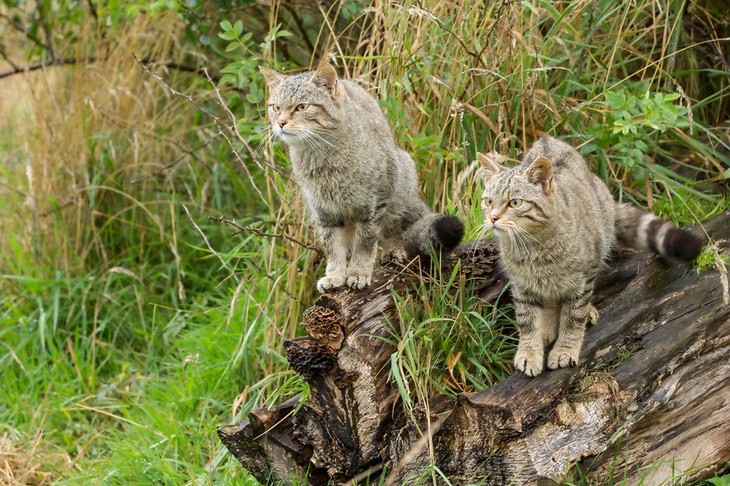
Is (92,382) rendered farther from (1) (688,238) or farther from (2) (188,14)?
(1) (688,238)

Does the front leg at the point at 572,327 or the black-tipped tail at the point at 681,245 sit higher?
the black-tipped tail at the point at 681,245

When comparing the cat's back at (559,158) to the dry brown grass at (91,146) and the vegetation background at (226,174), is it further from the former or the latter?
the dry brown grass at (91,146)

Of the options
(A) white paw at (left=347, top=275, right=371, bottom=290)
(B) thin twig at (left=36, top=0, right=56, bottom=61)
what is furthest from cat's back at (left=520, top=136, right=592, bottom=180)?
(B) thin twig at (left=36, top=0, right=56, bottom=61)

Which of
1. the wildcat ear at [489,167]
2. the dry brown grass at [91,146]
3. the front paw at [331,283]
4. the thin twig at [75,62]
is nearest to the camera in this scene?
the wildcat ear at [489,167]

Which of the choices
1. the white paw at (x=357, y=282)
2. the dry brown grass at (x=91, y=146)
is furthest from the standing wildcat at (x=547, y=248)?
the dry brown grass at (x=91, y=146)

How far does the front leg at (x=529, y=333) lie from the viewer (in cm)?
356

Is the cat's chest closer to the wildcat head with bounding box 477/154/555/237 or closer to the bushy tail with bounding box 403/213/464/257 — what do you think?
the wildcat head with bounding box 477/154/555/237

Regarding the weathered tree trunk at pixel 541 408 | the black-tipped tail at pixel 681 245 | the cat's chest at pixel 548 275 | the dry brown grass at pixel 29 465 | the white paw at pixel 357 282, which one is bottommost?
the dry brown grass at pixel 29 465

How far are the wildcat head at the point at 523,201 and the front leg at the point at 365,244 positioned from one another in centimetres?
68

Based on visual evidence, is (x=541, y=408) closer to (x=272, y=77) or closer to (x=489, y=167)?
(x=489, y=167)

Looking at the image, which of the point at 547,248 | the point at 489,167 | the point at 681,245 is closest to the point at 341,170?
the point at 489,167

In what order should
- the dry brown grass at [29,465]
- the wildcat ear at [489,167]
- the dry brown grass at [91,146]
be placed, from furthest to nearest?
the dry brown grass at [91,146] < the dry brown grass at [29,465] < the wildcat ear at [489,167]

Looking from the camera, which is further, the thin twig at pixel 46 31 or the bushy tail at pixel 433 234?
the thin twig at pixel 46 31

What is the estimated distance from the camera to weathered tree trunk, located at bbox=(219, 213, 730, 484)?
11.0ft
